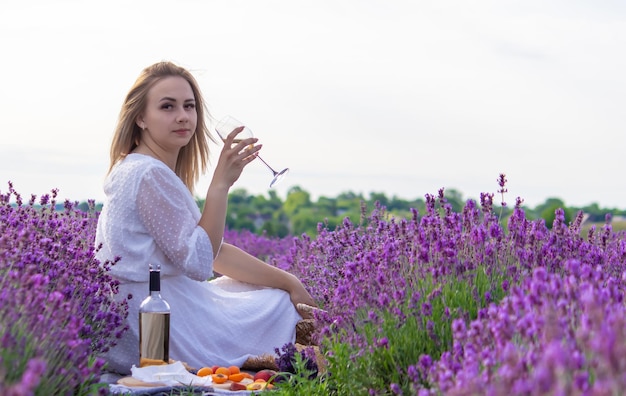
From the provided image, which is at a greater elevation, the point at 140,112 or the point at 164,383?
the point at 140,112

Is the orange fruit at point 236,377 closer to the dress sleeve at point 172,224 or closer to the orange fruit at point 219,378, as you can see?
the orange fruit at point 219,378

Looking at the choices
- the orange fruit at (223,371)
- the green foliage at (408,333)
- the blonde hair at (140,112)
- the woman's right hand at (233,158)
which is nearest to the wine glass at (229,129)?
the woman's right hand at (233,158)

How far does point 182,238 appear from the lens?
4113 mm

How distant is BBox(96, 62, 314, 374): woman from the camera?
4.16 metres

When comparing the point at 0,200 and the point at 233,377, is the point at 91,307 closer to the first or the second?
the point at 233,377

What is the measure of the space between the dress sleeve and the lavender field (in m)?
0.33

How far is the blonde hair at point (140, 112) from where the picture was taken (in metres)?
4.52

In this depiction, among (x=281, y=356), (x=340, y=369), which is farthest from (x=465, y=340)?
(x=281, y=356)

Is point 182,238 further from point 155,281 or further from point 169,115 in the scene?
point 169,115

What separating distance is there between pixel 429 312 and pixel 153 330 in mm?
1404

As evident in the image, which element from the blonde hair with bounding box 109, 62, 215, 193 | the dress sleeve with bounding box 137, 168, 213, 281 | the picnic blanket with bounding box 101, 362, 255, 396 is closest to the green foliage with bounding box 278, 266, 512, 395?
the picnic blanket with bounding box 101, 362, 255, 396

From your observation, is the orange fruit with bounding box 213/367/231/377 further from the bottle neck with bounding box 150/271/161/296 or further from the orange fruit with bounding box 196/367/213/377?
the bottle neck with bounding box 150/271/161/296

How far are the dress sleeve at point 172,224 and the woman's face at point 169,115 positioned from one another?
1.01ft

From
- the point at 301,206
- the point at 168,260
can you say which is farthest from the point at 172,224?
the point at 301,206
